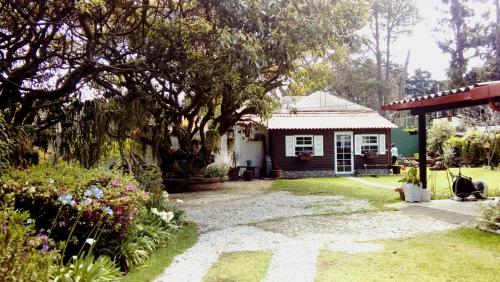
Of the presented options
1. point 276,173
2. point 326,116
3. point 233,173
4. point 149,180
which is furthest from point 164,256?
point 326,116

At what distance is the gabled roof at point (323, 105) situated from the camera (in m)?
24.8

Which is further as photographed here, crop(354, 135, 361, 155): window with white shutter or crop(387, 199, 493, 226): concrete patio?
crop(354, 135, 361, 155): window with white shutter

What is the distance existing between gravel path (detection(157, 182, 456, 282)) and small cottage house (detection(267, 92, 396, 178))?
8872 millimetres

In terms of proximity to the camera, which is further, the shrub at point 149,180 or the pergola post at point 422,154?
the pergola post at point 422,154

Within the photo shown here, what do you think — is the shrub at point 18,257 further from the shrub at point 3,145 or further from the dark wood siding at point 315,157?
the dark wood siding at point 315,157

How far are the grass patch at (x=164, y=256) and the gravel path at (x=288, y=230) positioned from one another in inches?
5.3

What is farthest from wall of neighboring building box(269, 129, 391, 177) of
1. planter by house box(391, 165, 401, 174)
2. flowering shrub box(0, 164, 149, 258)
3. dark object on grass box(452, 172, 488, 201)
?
flowering shrub box(0, 164, 149, 258)

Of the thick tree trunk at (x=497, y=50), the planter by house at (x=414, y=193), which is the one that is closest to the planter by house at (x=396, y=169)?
the planter by house at (x=414, y=193)

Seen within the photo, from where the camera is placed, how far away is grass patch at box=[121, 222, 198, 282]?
5438 mm

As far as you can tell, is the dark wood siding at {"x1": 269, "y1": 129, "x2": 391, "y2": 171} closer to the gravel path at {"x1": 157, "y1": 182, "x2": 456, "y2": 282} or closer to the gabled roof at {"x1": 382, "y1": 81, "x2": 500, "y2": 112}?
the gravel path at {"x1": 157, "y1": 182, "x2": 456, "y2": 282}

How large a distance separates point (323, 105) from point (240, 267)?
20.2 m

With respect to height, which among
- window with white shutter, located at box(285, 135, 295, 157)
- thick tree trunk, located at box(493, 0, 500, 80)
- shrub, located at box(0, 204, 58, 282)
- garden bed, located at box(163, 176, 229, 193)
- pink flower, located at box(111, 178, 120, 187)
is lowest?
garden bed, located at box(163, 176, 229, 193)

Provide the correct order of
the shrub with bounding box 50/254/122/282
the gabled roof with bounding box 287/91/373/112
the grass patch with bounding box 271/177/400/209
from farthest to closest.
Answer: the gabled roof with bounding box 287/91/373/112 < the grass patch with bounding box 271/177/400/209 < the shrub with bounding box 50/254/122/282

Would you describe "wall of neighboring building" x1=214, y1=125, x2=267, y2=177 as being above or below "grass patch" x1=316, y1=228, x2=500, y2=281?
above
